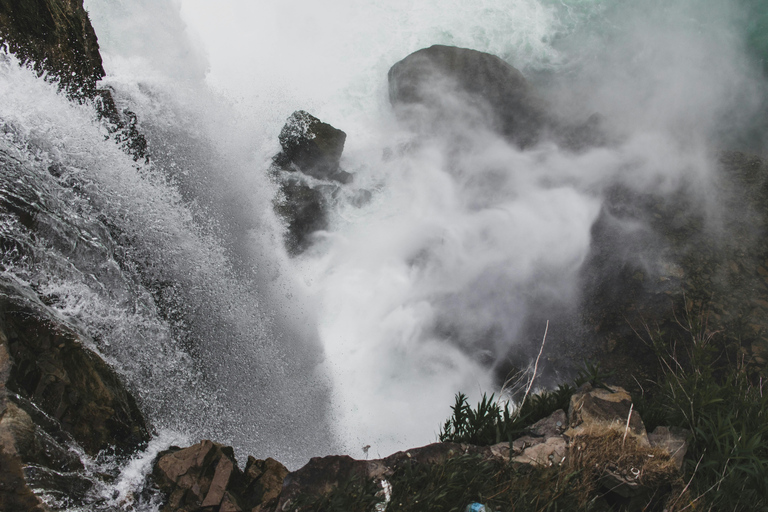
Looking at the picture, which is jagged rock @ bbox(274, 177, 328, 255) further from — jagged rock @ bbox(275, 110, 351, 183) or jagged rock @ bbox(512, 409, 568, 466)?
jagged rock @ bbox(512, 409, 568, 466)

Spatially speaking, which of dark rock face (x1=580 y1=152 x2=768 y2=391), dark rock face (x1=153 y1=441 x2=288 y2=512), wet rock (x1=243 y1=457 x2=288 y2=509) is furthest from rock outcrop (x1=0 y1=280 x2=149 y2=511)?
dark rock face (x1=580 y1=152 x2=768 y2=391)

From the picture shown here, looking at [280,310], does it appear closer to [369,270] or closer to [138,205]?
[369,270]

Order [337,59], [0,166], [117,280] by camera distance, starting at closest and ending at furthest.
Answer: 1. [0,166]
2. [117,280]
3. [337,59]

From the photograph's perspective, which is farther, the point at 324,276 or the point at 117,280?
the point at 324,276

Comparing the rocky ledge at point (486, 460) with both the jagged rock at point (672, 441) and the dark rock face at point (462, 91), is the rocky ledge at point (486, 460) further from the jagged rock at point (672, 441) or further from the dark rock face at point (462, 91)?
the dark rock face at point (462, 91)

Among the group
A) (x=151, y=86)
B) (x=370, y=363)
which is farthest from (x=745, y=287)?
(x=151, y=86)

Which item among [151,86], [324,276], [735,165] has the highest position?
[151,86]

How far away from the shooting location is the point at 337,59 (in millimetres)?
9555

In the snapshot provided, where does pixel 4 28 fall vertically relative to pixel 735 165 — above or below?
above

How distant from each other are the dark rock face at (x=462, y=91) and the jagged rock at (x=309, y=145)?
6.47 ft

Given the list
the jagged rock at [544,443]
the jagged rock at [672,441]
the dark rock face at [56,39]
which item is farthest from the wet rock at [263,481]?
the dark rock face at [56,39]

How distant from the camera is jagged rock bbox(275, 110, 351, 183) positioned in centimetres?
719

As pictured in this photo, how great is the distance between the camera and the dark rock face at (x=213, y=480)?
355cm

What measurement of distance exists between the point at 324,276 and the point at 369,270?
74 centimetres
